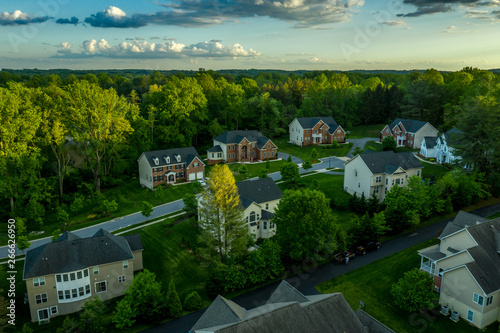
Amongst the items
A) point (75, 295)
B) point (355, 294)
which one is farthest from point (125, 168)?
point (355, 294)

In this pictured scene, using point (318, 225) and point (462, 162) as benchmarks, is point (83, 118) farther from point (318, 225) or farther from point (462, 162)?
point (462, 162)

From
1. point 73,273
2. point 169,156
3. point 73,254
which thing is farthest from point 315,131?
point 73,273

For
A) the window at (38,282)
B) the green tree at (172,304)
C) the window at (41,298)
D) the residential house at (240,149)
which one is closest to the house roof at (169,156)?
the residential house at (240,149)

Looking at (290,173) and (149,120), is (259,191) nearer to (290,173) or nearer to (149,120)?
(290,173)

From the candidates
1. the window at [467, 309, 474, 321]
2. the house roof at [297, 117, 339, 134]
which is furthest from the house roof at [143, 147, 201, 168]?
the window at [467, 309, 474, 321]

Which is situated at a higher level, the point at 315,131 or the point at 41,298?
the point at 315,131

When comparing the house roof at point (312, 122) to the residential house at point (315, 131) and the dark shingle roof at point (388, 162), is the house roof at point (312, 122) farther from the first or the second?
the dark shingle roof at point (388, 162)

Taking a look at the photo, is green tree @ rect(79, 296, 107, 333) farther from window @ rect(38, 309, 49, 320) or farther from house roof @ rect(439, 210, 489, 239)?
house roof @ rect(439, 210, 489, 239)
